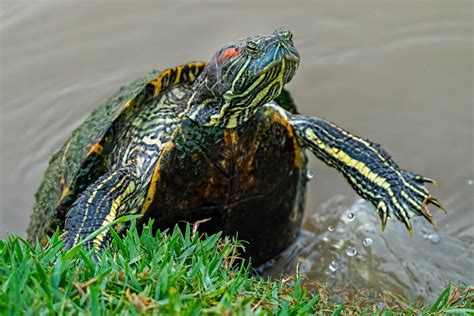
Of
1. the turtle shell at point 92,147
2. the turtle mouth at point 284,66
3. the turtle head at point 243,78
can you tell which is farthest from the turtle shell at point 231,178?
the turtle mouth at point 284,66

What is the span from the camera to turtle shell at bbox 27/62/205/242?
4.49m

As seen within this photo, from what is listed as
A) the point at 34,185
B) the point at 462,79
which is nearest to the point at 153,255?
the point at 34,185

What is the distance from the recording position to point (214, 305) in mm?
2455

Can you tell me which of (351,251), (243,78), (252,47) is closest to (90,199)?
(243,78)

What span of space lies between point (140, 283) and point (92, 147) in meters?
2.11

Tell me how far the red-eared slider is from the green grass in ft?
3.51

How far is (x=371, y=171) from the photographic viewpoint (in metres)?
4.46

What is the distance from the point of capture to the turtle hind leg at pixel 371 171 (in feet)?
14.2

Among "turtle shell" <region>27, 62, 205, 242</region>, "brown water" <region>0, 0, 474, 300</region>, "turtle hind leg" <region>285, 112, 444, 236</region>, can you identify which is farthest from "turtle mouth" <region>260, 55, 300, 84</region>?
"brown water" <region>0, 0, 474, 300</region>

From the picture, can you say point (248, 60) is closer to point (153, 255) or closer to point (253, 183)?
point (253, 183)

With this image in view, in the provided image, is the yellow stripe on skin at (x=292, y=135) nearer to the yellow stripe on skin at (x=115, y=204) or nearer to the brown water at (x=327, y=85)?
the brown water at (x=327, y=85)

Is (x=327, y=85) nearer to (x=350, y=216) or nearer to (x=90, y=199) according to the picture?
(x=350, y=216)

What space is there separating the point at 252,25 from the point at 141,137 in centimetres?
307

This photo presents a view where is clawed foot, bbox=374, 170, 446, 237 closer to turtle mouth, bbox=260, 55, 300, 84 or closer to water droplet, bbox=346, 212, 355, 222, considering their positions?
water droplet, bbox=346, 212, 355, 222
